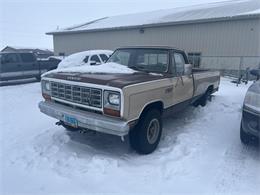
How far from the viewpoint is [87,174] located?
A: 3607 millimetres

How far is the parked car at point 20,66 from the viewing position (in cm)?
1366

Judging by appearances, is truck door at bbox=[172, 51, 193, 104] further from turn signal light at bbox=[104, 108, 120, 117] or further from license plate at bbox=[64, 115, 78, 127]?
license plate at bbox=[64, 115, 78, 127]

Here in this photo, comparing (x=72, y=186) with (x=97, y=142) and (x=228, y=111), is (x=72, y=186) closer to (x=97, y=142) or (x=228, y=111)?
(x=97, y=142)

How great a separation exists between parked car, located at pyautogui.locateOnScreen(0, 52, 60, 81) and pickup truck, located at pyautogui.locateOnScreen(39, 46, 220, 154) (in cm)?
1020

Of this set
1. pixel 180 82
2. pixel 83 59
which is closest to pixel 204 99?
pixel 180 82

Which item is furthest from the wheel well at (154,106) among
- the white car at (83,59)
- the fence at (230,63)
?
the fence at (230,63)

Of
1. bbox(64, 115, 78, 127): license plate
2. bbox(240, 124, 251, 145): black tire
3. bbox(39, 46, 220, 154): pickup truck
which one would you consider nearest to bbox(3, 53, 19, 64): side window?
bbox(39, 46, 220, 154): pickup truck

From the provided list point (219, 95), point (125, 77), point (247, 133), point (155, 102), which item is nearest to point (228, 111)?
point (219, 95)

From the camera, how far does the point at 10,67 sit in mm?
13820

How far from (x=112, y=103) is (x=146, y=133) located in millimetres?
921

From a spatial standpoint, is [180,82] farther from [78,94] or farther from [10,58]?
[10,58]

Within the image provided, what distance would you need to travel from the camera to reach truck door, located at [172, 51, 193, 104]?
16.7 ft

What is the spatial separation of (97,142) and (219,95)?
16.8 feet

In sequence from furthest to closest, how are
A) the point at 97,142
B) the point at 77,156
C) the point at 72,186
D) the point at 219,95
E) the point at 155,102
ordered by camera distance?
the point at 219,95, the point at 97,142, the point at 155,102, the point at 77,156, the point at 72,186
